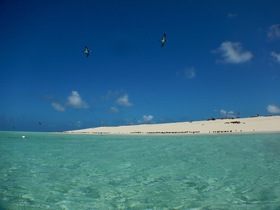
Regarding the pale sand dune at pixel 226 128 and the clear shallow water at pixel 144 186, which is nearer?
the clear shallow water at pixel 144 186

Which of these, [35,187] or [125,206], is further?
[35,187]

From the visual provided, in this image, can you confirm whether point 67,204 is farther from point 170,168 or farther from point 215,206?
point 170,168

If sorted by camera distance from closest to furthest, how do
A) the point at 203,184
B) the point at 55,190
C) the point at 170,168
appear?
1. the point at 55,190
2. the point at 203,184
3. the point at 170,168

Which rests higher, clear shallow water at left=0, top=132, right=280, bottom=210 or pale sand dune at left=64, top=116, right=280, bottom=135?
pale sand dune at left=64, top=116, right=280, bottom=135

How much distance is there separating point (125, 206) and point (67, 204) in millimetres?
1553

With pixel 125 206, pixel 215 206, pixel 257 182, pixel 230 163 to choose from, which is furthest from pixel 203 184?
pixel 230 163

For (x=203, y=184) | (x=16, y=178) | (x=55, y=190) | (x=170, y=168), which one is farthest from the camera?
(x=170, y=168)

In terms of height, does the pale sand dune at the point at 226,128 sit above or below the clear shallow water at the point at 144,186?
above

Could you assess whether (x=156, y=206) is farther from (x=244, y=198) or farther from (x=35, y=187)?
(x=35, y=187)

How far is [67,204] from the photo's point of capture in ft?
25.3

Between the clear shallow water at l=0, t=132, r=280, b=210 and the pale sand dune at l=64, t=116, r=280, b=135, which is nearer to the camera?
the clear shallow water at l=0, t=132, r=280, b=210

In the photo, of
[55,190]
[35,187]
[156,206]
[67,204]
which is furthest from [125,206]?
[35,187]

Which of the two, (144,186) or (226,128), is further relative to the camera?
(226,128)

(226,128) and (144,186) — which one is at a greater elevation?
(226,128)
